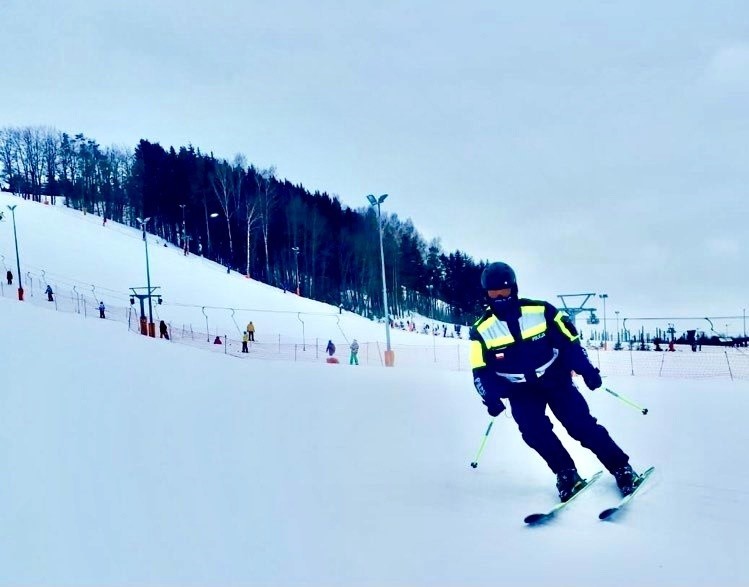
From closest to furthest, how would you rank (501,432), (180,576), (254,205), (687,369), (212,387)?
(180,576), (501,432), (212,387), (687,369), (254,205)

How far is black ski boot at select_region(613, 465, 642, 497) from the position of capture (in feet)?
14.4

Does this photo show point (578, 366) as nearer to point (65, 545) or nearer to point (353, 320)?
point (65, 545)

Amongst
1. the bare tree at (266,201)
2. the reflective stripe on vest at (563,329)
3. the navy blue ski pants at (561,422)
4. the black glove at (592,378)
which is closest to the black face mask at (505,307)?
the reflective stripe on vest at (563,329)

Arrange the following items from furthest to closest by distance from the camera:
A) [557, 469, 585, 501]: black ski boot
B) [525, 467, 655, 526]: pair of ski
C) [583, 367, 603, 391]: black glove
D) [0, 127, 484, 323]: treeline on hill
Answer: [0, 127, 484, 323]: treeline on hill, [583, 367, 603, 391]: black glove, [557, 469, 585, 501]: black ski boot, [525, 467, 655, 526]: pair of ski

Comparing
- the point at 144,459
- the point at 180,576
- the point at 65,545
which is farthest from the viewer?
the point at 144,459

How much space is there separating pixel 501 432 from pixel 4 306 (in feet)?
51.3

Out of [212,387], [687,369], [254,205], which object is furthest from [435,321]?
[212,387]

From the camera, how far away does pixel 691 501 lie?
14.5 feet

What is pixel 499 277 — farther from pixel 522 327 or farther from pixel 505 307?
pixel 522 327

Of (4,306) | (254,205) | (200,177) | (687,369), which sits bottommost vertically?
(687,369)

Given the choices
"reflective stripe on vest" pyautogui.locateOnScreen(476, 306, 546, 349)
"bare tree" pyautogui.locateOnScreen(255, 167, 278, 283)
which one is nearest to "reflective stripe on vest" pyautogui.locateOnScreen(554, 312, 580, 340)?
"reflective stripe on vest" pyautogui.locateOnScreen(476, 306, 546, 349)

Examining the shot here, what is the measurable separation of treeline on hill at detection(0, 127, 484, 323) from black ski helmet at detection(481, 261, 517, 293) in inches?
886

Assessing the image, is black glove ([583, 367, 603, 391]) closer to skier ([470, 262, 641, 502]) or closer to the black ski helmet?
skier ([470, 262, 641, 502])

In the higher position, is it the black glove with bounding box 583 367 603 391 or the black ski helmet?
the black ski helmet
